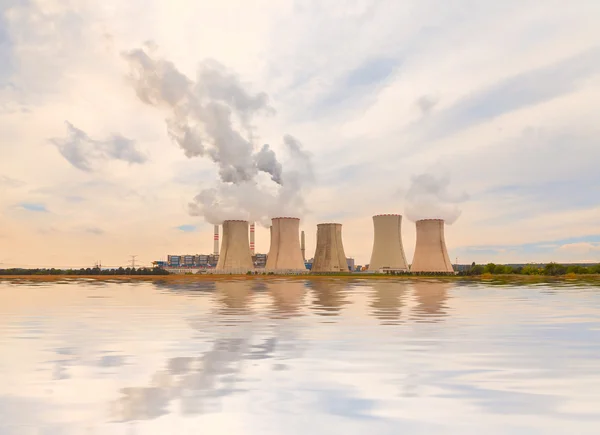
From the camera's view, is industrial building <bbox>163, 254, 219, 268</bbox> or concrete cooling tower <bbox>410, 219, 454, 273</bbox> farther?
industrial building <bbox>163, 254, 219, 268</bbox>

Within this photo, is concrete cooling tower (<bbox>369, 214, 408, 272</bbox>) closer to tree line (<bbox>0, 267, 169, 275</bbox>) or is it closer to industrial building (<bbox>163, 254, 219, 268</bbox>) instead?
tree line (<bbox>0, 267, 169, 275</bbox>)

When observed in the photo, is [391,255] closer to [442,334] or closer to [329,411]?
[442,334]

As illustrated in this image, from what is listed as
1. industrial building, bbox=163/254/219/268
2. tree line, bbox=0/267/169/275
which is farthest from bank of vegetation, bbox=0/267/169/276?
industrial building, bbox=163/254/219/268

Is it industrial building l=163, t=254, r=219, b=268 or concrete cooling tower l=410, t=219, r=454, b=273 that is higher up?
industrial building l=163, t=254, r=219, b=268

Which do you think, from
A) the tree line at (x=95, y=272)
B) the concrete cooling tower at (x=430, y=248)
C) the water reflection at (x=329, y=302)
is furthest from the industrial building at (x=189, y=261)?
the water reflection at (x=329, y=302)

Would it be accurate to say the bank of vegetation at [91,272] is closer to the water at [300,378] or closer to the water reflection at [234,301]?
the water reflection at [234,301]

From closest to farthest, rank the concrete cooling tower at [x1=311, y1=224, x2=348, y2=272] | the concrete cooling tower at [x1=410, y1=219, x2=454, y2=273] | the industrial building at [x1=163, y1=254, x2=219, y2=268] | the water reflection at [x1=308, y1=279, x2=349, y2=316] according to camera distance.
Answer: the water reflection at [x1=308, y1=279, x2=349, y2=316]
the concrete cooling tower at [x1=410, y1=219, x2=454, y2=273]
the concrete cooling tower at [x1=311, y1=224, x2=348, y2=272]
the industrial building at [x1=163, y1=254, x2=219, y2=268]

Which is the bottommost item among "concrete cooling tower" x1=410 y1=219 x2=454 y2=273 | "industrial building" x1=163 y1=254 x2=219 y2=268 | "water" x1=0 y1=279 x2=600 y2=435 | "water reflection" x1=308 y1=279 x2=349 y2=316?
"water" x1=0 y1=279 x2=600 y2=435

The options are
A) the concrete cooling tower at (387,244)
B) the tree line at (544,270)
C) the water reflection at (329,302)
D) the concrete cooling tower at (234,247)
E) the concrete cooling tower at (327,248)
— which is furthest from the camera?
the concrete cooling tower at (327,248)
